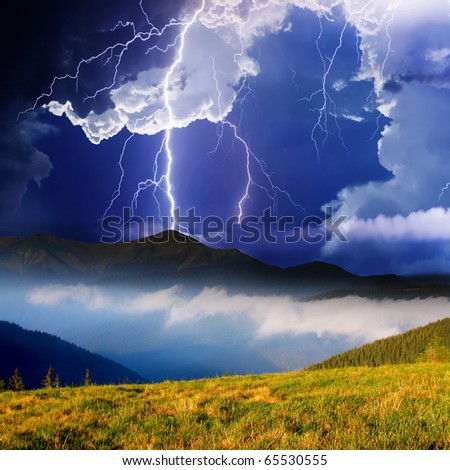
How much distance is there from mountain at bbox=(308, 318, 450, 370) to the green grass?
112 metres

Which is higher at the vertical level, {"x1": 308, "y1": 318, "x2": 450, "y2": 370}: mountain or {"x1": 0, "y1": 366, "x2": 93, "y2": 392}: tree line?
{"x1": 0, "y1": 366, "x2": 93, "y2": 392}: tree line

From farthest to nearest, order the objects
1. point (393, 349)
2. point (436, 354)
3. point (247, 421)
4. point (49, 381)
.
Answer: point (393, 349), point (436, 354), point (49, 381), point (247, 421)

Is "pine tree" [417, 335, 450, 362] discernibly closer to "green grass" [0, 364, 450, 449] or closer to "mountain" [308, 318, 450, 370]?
"green grass" [0, 364, 450, 449]

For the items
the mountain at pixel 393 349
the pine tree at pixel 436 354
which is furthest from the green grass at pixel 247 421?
the mountain at pixel 393 349

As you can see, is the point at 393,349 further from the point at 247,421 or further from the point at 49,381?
the point at 247,421

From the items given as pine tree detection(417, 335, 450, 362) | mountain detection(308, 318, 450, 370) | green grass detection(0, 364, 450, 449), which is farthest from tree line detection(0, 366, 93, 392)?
mountain detection(308, 318, 450, 370)

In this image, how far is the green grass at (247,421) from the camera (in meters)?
4.81

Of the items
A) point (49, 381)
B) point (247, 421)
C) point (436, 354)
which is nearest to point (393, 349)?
point (436, 354)

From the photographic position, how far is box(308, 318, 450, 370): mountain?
11106 centimetres

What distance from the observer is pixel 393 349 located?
115188 millimetres

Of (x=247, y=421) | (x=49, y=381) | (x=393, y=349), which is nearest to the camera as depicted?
(x=247, y=421)

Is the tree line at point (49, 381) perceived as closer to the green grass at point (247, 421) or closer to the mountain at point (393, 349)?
the green grass at point (247, 421)

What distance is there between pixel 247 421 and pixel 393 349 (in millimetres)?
127339
